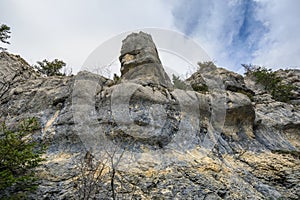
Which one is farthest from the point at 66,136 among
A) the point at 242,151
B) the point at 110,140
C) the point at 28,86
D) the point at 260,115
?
the point at 260,115

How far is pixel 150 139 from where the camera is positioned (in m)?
10.4

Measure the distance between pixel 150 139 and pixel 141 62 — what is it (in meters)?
6.94

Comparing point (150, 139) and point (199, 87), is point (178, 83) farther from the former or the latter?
point (150, 139)

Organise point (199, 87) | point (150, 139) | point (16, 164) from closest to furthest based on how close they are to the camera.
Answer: point (16, 164)
point (150, 139)
point (199, 87)

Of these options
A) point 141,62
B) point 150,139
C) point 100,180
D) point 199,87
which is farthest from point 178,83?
point 100,180

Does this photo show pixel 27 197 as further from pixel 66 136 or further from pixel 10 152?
pixel 66 136

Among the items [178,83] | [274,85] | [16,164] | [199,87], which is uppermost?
[274,85]

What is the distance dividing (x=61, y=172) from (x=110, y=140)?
7.21 ft

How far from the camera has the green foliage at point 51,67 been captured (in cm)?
2169

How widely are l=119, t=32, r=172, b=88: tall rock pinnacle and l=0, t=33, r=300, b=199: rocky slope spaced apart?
10 centimetres

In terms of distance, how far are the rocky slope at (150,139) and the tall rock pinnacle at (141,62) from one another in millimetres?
100

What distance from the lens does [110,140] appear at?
10.2 meters

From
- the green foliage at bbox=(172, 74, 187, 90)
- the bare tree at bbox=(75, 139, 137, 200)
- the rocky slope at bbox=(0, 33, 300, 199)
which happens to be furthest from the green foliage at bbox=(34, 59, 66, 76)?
the bare tree at bbox=(75, 139, 137, 200)

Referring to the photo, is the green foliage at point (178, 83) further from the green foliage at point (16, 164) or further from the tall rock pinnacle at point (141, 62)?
the green foliage at point (16, 164)
